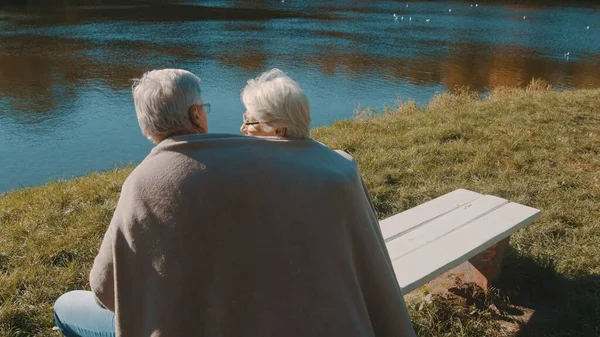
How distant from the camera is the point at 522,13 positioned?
31391 millimetres

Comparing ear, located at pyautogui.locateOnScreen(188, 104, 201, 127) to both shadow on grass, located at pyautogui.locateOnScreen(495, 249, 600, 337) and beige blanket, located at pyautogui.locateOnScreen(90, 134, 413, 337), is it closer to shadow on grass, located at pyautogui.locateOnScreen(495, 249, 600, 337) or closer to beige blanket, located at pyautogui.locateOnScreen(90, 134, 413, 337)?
beige blanket, located at pyautogui.locateOnScreen(90, 134, 413, 337)

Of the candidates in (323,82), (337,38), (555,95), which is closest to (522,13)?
(337,38)

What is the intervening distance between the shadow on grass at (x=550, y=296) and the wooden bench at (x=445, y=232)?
11.7 inches

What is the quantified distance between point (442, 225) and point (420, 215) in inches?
5.8

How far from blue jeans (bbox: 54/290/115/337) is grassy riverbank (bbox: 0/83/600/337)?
61cm

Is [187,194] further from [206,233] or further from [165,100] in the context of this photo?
[165,100]

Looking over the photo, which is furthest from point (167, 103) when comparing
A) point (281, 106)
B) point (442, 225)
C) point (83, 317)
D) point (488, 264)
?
point (488, 264)

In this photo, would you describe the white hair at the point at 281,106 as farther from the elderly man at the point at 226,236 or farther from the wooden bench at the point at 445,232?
the wooden bench at the point at 445,232

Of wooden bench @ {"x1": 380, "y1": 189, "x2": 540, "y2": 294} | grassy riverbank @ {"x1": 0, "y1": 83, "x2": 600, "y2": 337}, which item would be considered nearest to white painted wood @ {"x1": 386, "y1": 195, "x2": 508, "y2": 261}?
wooden bench @ {"x1": 380, "y1": 189, "x2": 540, "y2": 294}

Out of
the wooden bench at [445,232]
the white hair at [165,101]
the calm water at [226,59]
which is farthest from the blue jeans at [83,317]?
the calm water at [226,59]

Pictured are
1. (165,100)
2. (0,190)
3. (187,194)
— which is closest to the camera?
(187,194)

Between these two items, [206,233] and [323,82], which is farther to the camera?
[323,82]

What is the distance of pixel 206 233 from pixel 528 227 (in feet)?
8.64

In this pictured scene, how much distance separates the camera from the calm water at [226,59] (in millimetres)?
10195
